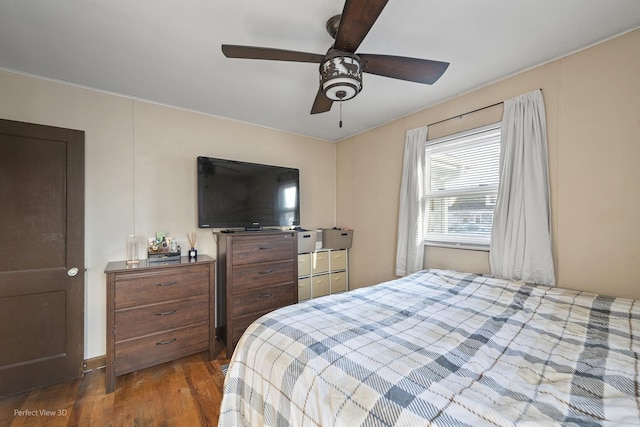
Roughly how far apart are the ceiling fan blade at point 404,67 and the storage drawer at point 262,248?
1.84m

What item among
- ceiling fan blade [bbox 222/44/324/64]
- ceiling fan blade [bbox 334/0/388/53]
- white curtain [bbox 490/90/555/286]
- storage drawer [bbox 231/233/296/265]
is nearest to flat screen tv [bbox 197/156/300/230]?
storage drawer [bbox 231/233/296/265]

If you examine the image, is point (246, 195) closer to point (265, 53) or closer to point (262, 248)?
point (262, 248)

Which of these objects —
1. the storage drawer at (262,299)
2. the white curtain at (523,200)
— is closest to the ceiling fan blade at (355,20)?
the white curtain at (523,200)

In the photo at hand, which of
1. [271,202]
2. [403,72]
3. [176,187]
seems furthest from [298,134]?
[403,72]

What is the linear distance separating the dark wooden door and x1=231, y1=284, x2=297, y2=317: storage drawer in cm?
124

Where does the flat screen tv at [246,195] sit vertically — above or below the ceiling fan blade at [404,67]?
below

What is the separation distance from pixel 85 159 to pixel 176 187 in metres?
0.73

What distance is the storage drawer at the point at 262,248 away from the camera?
8.38ft

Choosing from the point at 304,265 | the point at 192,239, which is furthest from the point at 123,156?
the point at 304,265

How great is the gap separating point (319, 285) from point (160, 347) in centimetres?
182

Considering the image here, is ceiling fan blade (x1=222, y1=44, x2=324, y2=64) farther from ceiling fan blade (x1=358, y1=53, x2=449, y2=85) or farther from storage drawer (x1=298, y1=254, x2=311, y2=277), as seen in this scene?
storage drawer (x1=298, y1=254, x2=311, y2=277)

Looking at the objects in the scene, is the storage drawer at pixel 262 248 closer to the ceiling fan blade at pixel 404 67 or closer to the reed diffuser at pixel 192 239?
the reed diffuser at pixel 192 239

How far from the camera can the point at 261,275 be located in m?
2.69

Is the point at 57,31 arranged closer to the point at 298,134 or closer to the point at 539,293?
the point at 298,134
